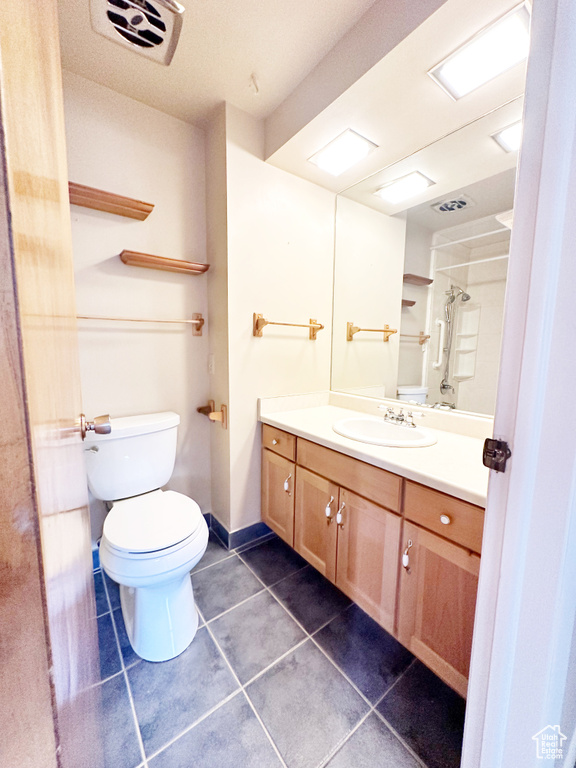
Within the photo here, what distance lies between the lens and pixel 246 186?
5.13ft

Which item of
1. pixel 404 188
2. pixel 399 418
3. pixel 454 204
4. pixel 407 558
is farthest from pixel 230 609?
pixel 404 188

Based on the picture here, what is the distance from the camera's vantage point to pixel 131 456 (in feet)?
4.66

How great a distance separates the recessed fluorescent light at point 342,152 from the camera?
1.41m

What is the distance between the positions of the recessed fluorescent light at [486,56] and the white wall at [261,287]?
850 millimetres

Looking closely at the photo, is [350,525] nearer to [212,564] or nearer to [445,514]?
[445,514]

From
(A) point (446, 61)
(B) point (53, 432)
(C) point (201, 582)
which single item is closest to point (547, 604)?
(B) point (53, 432)

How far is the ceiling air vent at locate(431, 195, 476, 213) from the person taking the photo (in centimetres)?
138

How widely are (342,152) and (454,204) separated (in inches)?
23.7

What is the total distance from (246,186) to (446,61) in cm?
93

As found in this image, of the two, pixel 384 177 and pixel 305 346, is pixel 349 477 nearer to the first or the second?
pixel 305 346

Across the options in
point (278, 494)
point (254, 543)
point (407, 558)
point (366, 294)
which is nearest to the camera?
point (407, 558)

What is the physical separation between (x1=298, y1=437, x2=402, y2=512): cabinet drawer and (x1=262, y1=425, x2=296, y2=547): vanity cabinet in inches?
4.5

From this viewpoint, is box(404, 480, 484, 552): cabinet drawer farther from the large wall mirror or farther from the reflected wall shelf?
the reflected wall shelf

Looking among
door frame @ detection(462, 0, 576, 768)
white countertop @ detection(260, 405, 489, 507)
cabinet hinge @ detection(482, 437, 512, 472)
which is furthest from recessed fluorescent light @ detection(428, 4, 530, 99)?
white countertop @ detection(260, 405, 489, 507)
